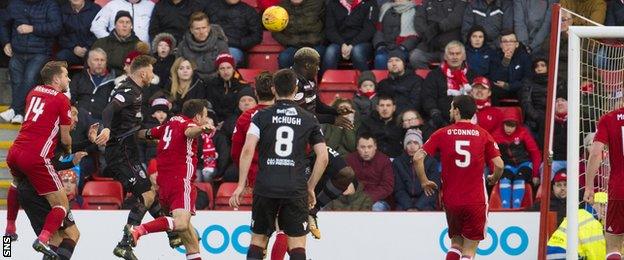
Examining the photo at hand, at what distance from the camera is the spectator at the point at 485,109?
18.8m

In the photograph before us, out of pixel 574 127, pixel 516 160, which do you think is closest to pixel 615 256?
pixel 574 127

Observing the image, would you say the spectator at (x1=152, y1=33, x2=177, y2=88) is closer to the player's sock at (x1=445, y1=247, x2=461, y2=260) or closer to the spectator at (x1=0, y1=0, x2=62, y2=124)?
the spectator at (x1=0, y1=0, x2=62, y2=124)

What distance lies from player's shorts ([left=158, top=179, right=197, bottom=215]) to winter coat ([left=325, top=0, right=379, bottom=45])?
529 centimetres

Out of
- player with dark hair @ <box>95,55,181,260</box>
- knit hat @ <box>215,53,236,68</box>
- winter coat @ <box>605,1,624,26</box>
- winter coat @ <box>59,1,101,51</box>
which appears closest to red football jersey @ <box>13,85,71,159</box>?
player with dark hair @ <box>95,55,181,260</box>

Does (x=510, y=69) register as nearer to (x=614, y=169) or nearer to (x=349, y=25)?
(x=349, y=25)

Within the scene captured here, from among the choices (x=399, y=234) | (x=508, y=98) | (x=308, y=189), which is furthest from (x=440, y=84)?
(x=308, y=189)

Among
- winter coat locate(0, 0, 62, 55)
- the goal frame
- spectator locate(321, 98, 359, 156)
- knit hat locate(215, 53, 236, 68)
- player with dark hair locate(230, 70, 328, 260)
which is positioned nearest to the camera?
player with dark hair locate(230, 70, 328, 260)

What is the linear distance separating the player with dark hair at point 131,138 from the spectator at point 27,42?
4.53 metres

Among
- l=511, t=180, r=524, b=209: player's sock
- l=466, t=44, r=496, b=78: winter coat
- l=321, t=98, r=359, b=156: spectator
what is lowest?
l=511, t=180, r=524, b=209: player's sock

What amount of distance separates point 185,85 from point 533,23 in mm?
4591

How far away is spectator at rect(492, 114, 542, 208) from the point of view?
59.8 ft

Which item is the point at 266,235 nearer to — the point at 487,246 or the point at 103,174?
the point at 487,246

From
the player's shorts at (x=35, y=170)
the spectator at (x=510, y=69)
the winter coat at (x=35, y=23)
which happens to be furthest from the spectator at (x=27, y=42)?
the spectator at (x=510, y=69)

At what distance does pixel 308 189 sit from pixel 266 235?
0.58 meters
